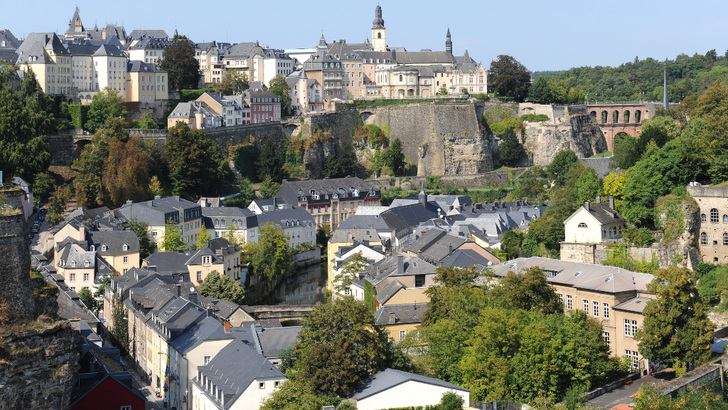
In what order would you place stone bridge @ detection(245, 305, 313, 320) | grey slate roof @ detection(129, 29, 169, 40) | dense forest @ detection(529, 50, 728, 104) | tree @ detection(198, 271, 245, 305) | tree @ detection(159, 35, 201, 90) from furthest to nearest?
dense forest @ detection(529, 50, 728, 104) < grey slate roof @ detection(129, 29, 169, 40) < tree @ detection(159, 35, 201, 90) < tree @ detection(198, 271, 245, 305) < stone bridge @ detection(245, 305, 313, 320)

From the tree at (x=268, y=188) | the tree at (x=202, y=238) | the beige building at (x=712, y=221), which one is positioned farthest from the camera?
the tree at (x=268, y=188)

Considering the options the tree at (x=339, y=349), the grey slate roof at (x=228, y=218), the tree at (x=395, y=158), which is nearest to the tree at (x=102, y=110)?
the grey slate roof at (x=228, y=218)

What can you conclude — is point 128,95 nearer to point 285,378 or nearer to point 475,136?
point 475,136

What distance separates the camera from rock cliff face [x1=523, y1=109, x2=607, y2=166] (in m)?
82.2

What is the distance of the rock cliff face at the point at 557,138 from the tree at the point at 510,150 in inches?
48.7

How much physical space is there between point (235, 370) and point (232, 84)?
195ft

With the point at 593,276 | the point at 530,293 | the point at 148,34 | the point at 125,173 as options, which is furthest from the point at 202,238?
the point at 148,34

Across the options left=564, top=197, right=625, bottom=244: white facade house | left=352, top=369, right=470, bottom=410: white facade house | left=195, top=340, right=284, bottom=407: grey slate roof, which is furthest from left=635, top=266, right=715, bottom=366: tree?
left=195, top=340, right=284, bottom=407: grey slate roof

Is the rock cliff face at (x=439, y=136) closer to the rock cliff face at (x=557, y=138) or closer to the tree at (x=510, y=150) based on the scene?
the tree at (x=510, y=150)

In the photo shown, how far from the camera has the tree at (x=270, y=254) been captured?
2076 inches

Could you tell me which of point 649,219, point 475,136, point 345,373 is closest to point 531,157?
point 475,136

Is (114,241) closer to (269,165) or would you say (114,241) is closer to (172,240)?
(172,240)

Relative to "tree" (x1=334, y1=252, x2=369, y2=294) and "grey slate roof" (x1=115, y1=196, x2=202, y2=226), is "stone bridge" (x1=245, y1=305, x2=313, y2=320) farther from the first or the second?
"grey slate roof" (x1=115, y1=196, x2=202, y2=226)

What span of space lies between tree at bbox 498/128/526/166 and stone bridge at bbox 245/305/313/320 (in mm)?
41991
